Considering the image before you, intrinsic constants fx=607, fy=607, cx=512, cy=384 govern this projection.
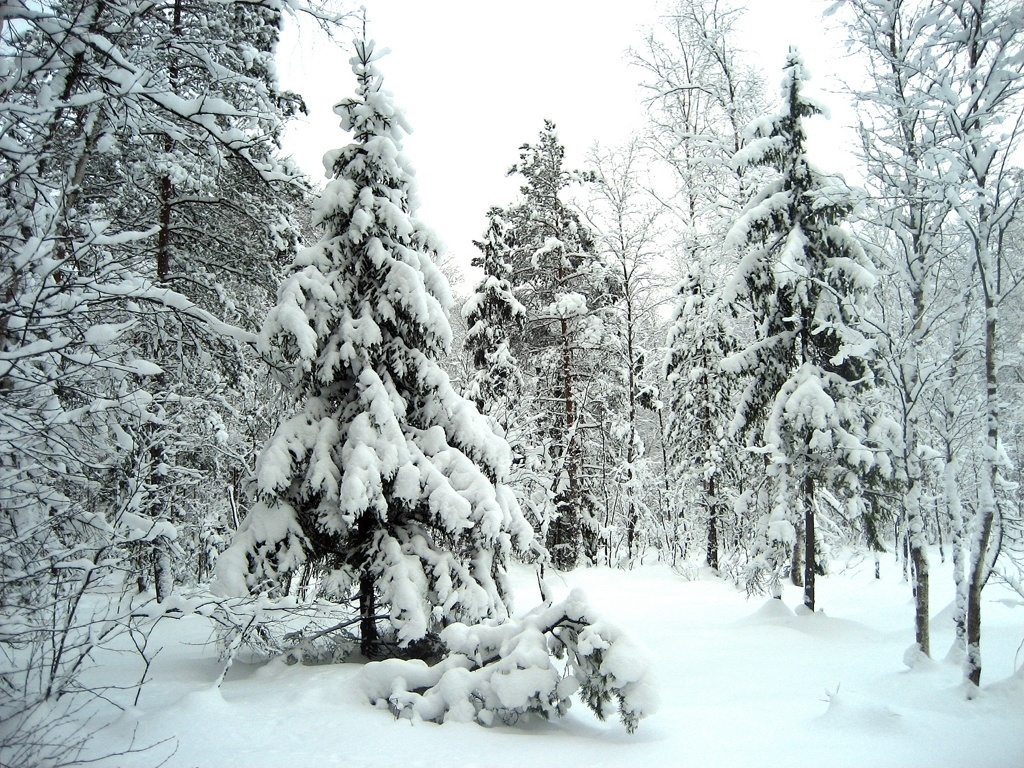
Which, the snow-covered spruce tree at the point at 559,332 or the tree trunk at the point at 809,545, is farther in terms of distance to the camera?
the snow-covered spruce tree at the point at 559,332

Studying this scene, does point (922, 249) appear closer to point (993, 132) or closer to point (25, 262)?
point (993, 132)

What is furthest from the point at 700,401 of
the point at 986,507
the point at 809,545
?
the point at 986,507

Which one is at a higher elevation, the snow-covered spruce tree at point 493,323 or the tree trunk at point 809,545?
the snow-covered spruce tree at point 493,323

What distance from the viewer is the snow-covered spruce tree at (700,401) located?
1702 cm

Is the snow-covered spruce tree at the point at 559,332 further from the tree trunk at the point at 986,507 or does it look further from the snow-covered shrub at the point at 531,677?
the snow-covered shrub at the point at 531,677

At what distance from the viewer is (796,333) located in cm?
1101

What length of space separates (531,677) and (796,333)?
27.6 ft

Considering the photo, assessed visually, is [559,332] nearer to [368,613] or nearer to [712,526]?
[712,526]

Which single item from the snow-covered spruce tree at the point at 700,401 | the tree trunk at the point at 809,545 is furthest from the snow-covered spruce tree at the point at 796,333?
the snow-covered spruce tree at the point at 700,401

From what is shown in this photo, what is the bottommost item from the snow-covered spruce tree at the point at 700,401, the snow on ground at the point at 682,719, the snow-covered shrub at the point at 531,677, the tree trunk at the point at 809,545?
the snow on ground at the point at 682,719

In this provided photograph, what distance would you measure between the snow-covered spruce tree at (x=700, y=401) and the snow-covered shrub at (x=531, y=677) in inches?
475

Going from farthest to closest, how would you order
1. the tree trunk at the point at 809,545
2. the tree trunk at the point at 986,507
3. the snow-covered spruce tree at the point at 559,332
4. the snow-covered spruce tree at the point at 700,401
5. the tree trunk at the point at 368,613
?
the snow-covered spruce tree at the point at 559,332 → the snow-covered spruce tree at the point at 700,401 → the tree trunk at the point at 809,545 → the tree trunk at the point at 368,613 → the tree trunk at the point at 986,507

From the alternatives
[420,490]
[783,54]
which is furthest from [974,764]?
[783,54]

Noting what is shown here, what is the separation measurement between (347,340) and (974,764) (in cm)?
701
